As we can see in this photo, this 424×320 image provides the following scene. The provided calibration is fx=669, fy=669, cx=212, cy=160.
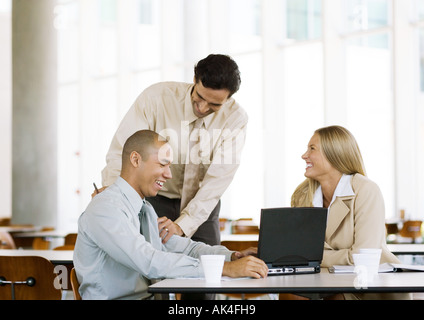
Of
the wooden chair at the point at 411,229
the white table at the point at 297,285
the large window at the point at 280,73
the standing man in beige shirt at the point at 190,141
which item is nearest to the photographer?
the white table at the point at 297,285

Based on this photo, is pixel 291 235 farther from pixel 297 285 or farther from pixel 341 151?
pixel 341 151

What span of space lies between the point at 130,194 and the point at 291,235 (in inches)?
21.5

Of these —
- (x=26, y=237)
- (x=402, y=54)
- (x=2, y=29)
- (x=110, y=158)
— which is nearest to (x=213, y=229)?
(x=110, y=158)

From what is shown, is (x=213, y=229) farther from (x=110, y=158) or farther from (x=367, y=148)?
(x=367, y=148)

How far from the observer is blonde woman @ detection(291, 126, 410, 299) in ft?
8.63

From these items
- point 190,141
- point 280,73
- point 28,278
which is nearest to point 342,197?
point 190,141

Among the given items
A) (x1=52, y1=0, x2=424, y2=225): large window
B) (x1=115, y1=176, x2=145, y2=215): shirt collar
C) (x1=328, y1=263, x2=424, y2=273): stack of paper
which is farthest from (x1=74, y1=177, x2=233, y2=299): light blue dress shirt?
(x1=52, y1=0, x2=424, y2=225): large window

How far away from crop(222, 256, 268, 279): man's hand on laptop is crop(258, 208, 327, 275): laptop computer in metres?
0.07

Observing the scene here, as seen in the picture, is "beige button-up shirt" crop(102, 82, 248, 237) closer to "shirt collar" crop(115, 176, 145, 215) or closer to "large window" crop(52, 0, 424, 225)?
"shirt collar" crop(115, 176, 145, 215)

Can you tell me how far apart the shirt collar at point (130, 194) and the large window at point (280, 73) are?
19.2 feet

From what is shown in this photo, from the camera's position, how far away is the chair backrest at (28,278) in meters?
2.69

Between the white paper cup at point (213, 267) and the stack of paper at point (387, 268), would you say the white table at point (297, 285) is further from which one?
the stack of paper at point (387, 268)

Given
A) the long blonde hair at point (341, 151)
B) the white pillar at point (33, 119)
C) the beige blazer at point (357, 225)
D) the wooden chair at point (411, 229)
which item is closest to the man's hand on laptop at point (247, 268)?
the beige blazer at point (357, 225)
